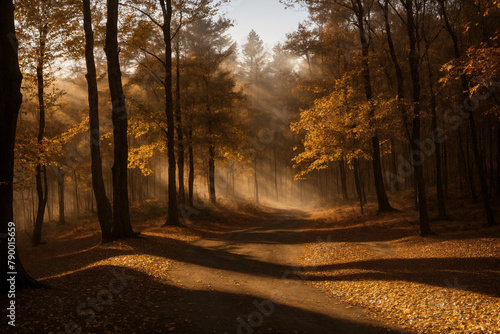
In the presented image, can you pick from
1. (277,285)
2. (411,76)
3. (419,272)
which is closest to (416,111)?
(411,76)

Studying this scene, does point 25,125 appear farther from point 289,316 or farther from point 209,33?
point 209,33

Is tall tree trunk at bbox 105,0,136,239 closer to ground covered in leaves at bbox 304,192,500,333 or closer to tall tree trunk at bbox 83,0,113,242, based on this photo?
tall tree trunk at bbox 83,0,113,242

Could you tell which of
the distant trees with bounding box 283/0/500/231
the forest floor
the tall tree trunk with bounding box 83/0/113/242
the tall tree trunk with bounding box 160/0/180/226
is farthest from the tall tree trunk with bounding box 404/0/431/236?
the tall tree trunk with bounding box 83/0/113/242

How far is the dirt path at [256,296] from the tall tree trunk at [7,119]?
3.94 m

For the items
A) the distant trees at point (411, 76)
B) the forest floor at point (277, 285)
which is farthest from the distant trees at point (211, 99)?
the forest floor at point (277, 285)

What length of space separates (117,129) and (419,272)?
1280 centimetres

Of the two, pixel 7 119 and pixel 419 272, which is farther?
pixel 419 272

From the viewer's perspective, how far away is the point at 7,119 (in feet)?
22.3

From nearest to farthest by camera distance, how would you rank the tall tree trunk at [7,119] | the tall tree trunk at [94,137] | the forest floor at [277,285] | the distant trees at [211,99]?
the forest floor at [277,285]
the tall tree trunk at [7,119]
the tall tree trunk at [94,137]
the distant trees at [211,99]

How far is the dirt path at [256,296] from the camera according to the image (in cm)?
652

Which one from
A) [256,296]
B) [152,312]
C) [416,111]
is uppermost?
[416,111]

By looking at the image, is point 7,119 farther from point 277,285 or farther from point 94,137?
point 277,285

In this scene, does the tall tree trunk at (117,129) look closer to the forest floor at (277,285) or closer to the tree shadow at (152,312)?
the forest floor at (277,285)

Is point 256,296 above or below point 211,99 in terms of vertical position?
below
